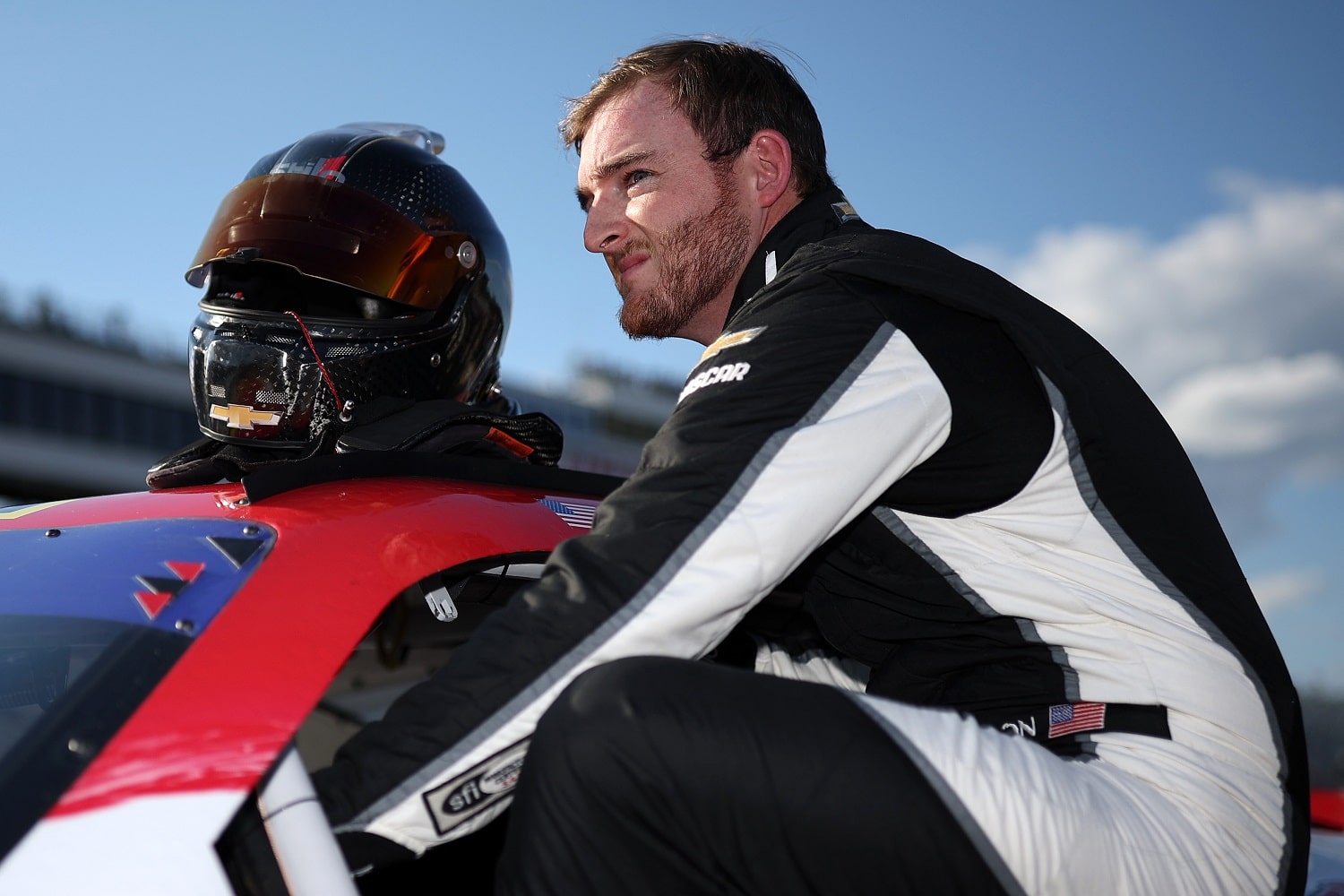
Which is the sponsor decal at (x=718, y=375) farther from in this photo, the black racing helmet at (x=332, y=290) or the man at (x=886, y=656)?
the black racing helmet at (x=332, y=290)

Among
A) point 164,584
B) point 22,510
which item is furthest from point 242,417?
point 164,584

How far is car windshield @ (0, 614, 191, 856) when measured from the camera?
1123 mm

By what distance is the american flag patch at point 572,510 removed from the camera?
199 centimetres

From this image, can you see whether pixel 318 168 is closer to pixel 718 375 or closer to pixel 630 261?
pixel 630 261

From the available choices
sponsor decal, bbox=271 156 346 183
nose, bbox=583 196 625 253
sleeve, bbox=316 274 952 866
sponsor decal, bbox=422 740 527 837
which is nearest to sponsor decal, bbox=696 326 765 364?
sleeve, bbox=316 274 952 866

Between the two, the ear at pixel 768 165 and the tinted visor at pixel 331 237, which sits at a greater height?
the ear at pixel 768 165

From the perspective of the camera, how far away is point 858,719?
4.02ft

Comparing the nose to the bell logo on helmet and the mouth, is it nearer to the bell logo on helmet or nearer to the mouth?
the mouth

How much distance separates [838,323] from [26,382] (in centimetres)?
4213

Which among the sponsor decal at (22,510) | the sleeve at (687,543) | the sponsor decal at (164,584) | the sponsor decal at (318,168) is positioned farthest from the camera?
the sponsor decal at (318,168)

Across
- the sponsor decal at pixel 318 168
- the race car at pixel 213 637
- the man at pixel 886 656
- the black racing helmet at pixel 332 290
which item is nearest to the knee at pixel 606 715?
the man at pixel 886 656

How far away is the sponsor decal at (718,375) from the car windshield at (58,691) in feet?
2.24

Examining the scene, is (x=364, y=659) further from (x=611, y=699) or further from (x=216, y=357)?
(x=611, y=699)

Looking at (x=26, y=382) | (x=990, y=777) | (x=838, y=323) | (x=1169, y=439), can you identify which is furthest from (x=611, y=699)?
(x=26, y=382)
